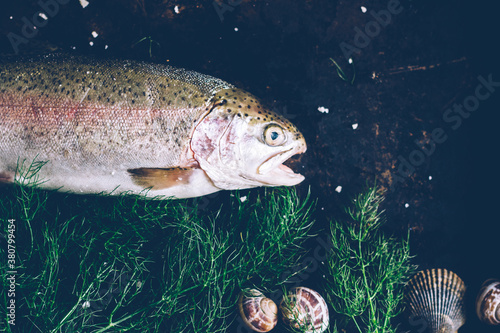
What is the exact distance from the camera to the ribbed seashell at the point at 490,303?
340 cm

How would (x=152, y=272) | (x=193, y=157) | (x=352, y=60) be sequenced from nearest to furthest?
(x=193, y=157), (x=152, y=272), (x=352, y=60)

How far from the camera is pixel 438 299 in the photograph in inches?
137

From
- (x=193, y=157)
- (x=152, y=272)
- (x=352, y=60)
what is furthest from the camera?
(x=352, y=60)

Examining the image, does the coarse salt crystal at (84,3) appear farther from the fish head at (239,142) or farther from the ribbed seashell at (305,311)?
the ribbed seashell at (305,311)

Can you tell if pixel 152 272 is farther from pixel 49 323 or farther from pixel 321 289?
pixel 321 289

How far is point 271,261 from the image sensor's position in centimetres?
344

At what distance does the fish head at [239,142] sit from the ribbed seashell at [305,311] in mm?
1163

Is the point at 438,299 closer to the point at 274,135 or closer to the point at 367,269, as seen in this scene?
the point at 367,269

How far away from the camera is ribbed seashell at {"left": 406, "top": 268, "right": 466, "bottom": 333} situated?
347 cm

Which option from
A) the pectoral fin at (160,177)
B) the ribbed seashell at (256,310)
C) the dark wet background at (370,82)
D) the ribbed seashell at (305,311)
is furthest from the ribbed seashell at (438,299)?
the pectoral fin at (160,177)

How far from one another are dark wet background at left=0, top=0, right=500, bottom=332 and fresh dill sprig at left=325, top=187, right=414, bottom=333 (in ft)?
0.59

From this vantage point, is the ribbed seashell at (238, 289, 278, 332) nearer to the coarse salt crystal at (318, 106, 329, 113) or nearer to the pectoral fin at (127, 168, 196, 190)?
the pectoral fin at (127, 168, 196, 190)

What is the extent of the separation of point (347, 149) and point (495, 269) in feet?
6.09

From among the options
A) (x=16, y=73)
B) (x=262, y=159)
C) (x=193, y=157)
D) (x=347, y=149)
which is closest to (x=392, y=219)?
(x=347, y=149)
